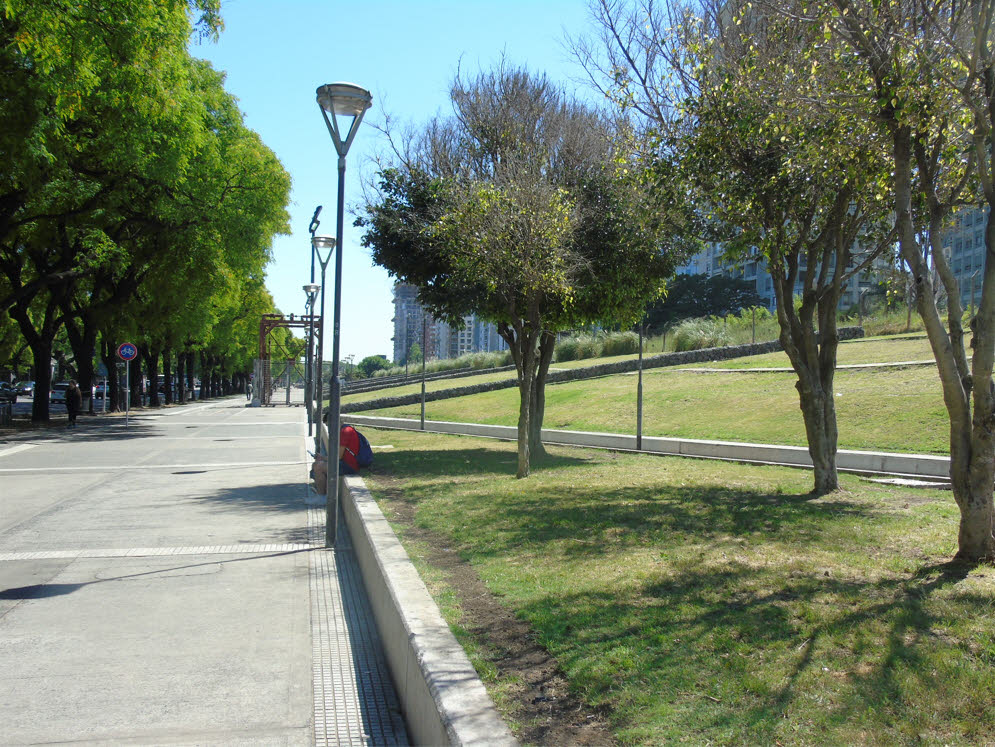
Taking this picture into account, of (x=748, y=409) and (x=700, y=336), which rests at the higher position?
(x=700, y=336)

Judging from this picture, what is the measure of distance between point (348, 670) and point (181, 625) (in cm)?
153

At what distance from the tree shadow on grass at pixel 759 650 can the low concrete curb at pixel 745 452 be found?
749cm

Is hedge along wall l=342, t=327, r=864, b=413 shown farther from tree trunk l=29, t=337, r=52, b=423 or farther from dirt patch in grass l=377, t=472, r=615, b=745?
dirt patch in grass l=377, t=472, r=615, b=745

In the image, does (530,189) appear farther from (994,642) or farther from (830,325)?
(994,642)

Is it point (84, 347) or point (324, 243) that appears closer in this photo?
point (324, 243)

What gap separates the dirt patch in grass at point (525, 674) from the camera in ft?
11.4

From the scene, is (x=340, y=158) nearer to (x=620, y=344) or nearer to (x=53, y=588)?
(x=53, y=588)

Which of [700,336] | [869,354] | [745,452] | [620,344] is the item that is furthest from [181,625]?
[620,344]

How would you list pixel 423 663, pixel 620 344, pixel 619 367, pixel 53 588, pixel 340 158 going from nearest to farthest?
1. pixel 423 663
2. pixel 53 588
3. pixel 340 158
4. pixel 619 367
5. pixel 620 344

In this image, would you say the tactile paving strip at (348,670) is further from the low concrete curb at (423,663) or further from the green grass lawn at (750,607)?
the green grass lawn at (750,607)

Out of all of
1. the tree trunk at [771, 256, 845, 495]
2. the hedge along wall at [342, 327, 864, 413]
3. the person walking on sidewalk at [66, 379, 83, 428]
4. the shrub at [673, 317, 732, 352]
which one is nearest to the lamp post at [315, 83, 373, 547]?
the tree trunk at [771, 256, 845, 495]

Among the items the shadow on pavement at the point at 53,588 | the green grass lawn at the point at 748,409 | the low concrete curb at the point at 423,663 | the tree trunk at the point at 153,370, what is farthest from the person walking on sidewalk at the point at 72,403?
the low concrete curb at the point at 423,663

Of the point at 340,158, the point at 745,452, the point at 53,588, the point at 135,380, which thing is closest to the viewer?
the point at 53,588

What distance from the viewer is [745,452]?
1534 cm
